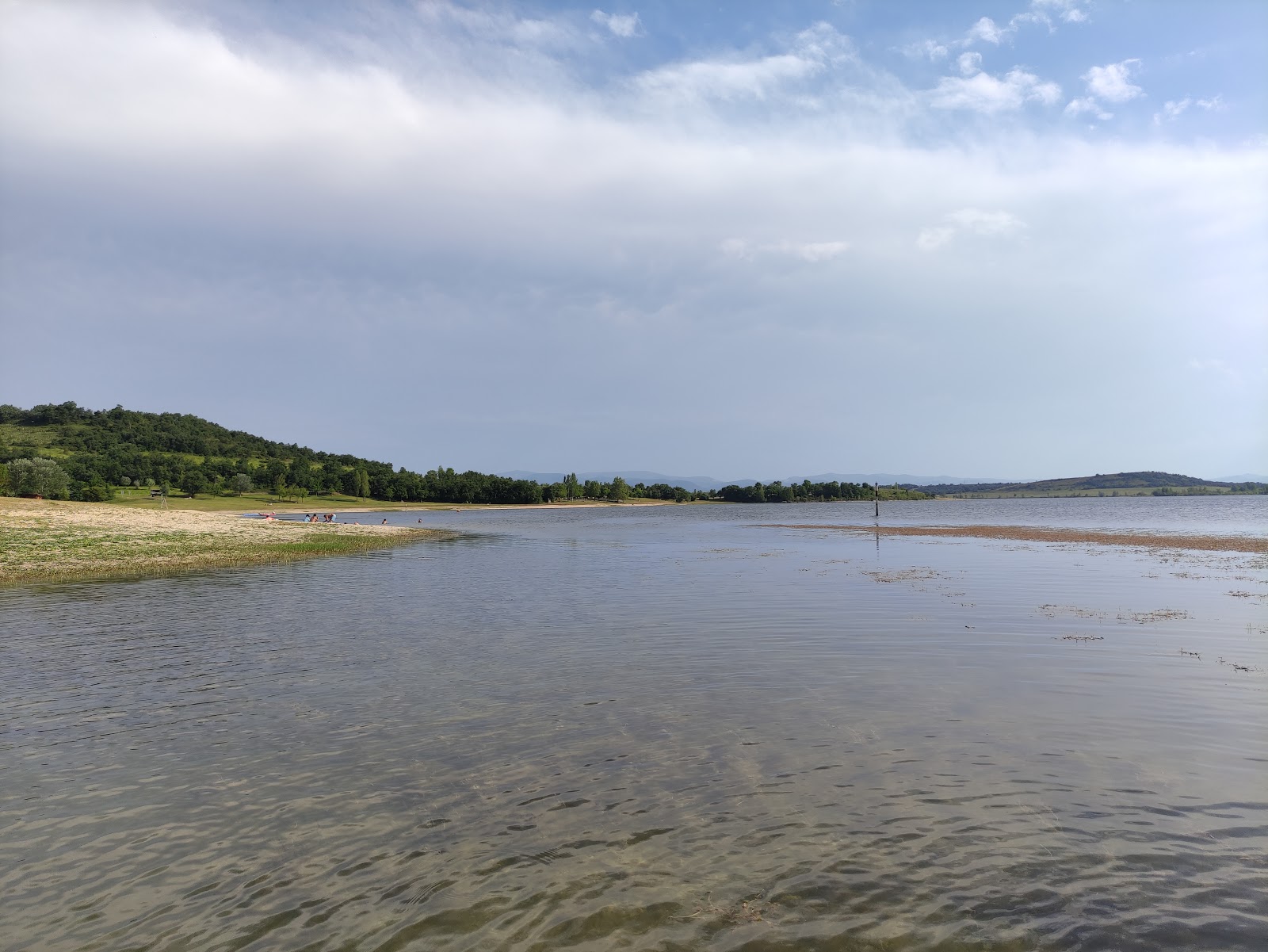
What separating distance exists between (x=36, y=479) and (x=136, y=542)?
8388 centimetres

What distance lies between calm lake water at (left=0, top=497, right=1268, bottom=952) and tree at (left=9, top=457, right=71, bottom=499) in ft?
362

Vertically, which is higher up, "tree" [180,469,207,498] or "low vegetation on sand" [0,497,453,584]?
"tree" [180,469,207,498]

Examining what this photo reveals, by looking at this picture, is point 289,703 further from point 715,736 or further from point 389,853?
point 715,736

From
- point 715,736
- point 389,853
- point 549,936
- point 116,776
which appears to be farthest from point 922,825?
point 116,776

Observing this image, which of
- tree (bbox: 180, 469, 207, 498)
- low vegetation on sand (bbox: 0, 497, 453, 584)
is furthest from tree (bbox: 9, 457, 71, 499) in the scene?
tree (bbox: 180, 469, 207, 498)

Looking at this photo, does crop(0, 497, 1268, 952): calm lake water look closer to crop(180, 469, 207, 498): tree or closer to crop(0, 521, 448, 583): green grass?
crop(0, 521, 448, 583): green grass

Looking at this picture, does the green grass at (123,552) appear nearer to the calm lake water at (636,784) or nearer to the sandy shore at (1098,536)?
the calm lake water at (636,784)

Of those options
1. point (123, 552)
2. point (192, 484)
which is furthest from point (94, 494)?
point (123, 552)

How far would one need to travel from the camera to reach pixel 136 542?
1967 inches

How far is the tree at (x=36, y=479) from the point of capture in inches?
4341

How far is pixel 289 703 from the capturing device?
16.4 metres

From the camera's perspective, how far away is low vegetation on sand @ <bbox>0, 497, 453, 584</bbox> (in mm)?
41125

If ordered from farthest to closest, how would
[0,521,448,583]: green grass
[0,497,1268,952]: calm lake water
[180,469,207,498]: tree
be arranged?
1. [180,469,207,498]: tree
2. [0,521,448,583]: green grass
3. [0,497,1268,952]: calm lake water

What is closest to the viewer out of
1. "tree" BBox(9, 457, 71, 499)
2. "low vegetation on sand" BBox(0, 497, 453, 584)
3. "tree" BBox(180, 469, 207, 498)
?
"low vegetation on sand" BBox(0, 497, 453, 584)
